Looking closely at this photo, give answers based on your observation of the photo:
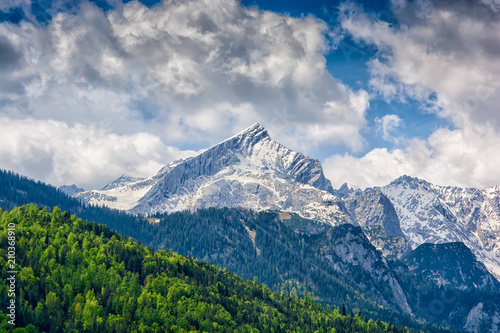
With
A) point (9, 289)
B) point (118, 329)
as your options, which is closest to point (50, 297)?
point (9, 289)

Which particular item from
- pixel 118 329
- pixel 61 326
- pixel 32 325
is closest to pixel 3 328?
pixel 32 325

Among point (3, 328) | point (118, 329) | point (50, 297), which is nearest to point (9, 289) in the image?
point (50, 297)

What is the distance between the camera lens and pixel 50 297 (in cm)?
19688

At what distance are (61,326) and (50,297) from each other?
47.3 ft

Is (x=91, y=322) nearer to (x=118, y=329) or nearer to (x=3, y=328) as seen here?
(x=118, y=329)

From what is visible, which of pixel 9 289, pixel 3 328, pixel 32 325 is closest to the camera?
pixel 3 328

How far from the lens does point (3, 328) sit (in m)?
165

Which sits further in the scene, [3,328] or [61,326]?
[61,326]

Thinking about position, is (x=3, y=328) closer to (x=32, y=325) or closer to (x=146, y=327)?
(x=32, y=325)

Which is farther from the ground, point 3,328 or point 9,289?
point 9,289

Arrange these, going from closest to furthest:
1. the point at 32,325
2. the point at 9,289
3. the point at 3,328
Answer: the point at 3,328 < the point at 32,325 < the point at 9,289

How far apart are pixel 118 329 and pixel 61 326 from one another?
1917 cm

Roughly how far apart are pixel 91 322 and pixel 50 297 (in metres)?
18.8

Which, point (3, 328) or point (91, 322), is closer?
point (3, 328)
